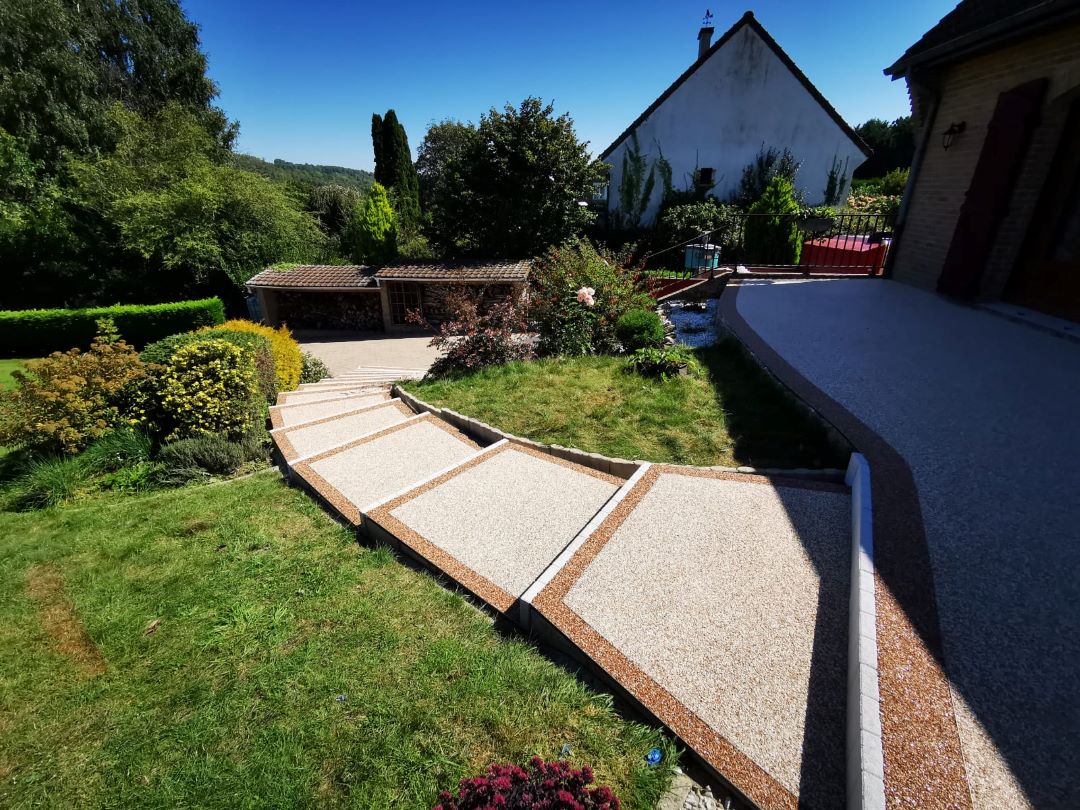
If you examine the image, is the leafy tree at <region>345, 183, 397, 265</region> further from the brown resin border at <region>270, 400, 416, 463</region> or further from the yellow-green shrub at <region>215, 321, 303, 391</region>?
the brown resin border at <region>270, 400, 416, 463</region>

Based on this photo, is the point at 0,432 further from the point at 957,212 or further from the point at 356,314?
the point at 957,212

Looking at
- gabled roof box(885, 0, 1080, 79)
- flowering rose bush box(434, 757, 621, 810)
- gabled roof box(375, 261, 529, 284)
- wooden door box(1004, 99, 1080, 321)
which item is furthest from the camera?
gabled roof box(375, 261, 529, 284)

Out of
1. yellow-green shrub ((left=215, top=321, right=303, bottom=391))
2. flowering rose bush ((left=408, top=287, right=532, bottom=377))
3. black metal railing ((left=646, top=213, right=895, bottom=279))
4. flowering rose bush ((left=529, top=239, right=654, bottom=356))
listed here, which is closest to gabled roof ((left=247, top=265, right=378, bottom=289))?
yellow-green shrub ((left=215, top=321, right=303, bottom=391))

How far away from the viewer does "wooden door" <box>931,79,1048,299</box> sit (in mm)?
6039

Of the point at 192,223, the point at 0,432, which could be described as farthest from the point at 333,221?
the point at 0,432

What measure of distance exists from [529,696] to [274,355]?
9.18 m

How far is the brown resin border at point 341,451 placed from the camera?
174 inches

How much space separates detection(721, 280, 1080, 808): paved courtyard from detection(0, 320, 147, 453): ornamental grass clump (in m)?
8.88

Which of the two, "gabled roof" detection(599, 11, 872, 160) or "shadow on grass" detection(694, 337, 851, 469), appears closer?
"shadow on grass" detection(694, 337, 851, 469)

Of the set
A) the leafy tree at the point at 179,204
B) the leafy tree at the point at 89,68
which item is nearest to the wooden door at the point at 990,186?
the leafy tree at the point at 179,204

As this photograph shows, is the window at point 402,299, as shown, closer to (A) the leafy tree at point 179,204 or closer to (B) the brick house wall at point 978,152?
(A) the leafy tree at point 179,204

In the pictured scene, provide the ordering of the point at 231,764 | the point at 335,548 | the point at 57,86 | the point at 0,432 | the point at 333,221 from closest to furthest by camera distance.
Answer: the point at 231,764 → the point at 335,548 → the point at 0,432 → the point at 57,86 → the point at 333,221

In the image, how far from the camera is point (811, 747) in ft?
6.72

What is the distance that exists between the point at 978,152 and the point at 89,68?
31.1 metres
